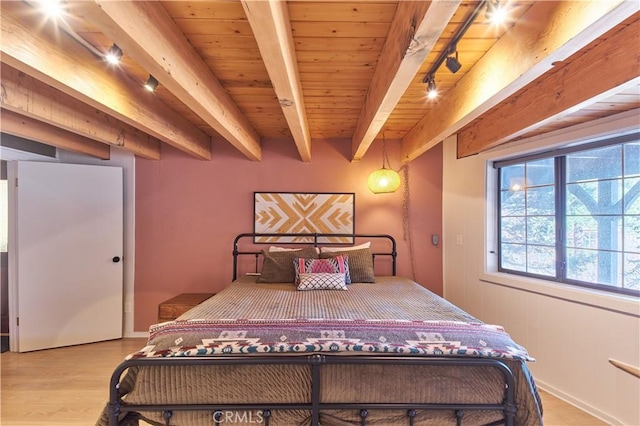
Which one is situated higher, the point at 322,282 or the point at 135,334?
the point at 322,282

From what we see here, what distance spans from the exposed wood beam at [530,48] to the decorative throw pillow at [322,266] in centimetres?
150

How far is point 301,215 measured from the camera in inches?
135

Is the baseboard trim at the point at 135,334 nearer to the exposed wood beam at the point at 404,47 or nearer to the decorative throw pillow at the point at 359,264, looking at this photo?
the decorative throw pillow at the point at 359,264

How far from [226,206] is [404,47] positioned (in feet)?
8.96

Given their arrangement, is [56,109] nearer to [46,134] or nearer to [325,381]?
[46,134]

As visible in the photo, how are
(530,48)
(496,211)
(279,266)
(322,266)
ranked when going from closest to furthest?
(530,48), (322,266), (279,266), (496,211)

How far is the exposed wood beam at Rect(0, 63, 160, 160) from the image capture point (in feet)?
5.49

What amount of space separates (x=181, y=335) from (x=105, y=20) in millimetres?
1338

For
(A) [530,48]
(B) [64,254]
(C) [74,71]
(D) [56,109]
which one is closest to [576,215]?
(A) [530,48]

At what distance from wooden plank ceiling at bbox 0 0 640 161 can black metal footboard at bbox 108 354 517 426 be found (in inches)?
52.1

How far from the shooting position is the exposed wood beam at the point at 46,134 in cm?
221

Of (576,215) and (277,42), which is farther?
(576,215)

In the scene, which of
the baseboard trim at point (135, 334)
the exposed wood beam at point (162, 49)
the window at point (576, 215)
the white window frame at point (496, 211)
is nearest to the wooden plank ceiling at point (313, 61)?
the exposed wood beam at point (162, 49)

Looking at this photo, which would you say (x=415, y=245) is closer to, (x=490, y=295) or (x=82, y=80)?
(x=490, y=295)
